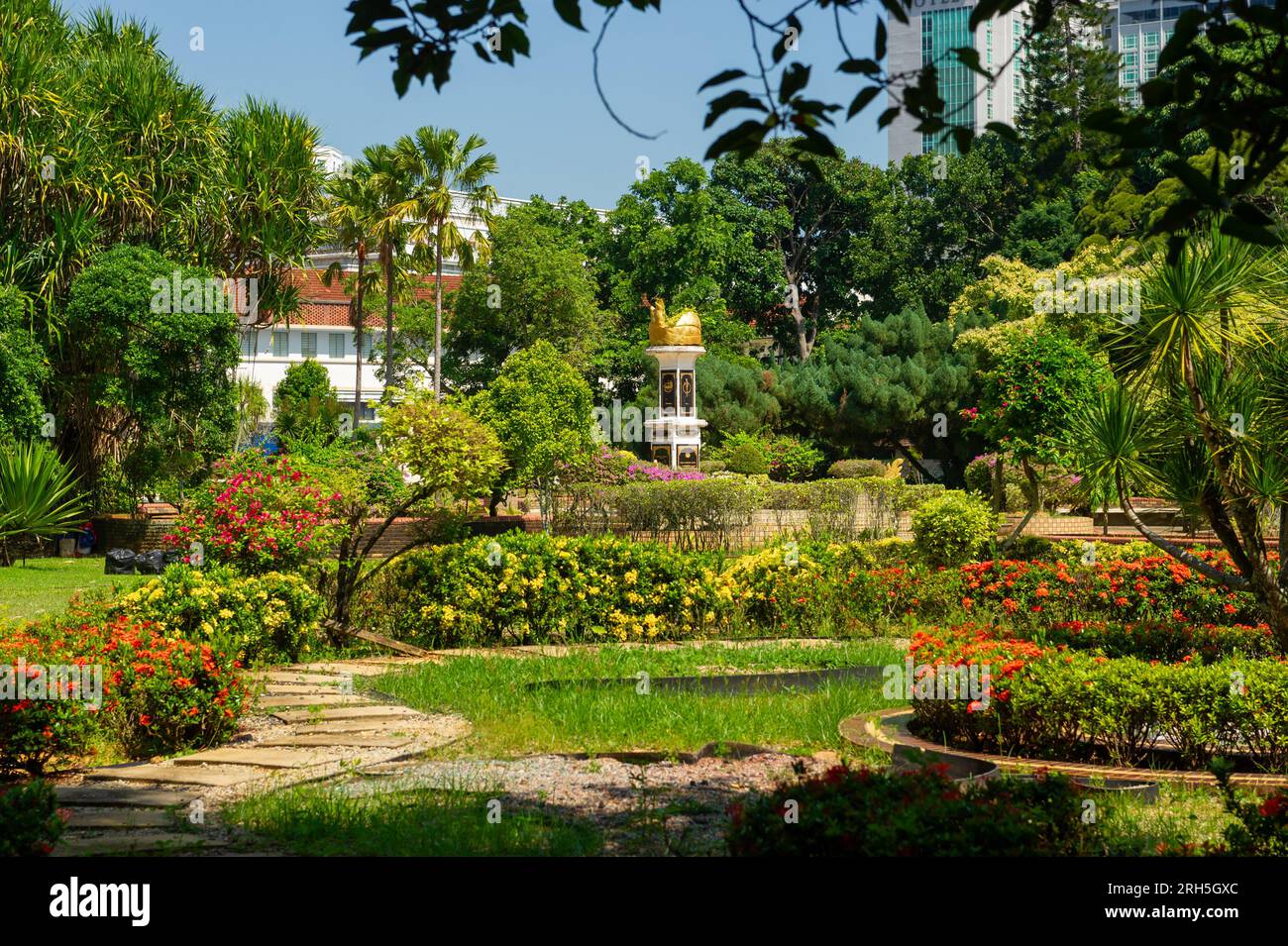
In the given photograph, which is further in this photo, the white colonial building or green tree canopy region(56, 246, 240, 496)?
the white colonial building

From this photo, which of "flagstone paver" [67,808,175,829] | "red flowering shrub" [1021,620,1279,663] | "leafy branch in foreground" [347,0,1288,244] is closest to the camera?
"leafy branch in foreground" [347,0,1288,244]

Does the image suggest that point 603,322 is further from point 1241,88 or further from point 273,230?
point 1241,88

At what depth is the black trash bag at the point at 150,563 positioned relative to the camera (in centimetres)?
2083

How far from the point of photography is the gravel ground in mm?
6380

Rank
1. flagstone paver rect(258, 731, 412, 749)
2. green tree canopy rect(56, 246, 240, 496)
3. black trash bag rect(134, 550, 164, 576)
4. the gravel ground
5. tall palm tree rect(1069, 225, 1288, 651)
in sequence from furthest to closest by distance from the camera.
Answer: green tree canopy rect(56, 246, 240, 496) < black trash bag rect(134, 550, 164, 576) < tall palm tree rect(1069, 225, 1288, 651) < flagstone paver rect(258, 731, 412, 749) < the gravel ground

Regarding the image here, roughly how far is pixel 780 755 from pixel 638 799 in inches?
57.6

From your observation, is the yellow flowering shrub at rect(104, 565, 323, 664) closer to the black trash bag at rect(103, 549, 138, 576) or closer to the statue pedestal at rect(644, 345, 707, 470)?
the black trash bag at rect(103, 549, 138, 576)

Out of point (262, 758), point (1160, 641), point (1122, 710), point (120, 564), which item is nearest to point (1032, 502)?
point (1160, 641)

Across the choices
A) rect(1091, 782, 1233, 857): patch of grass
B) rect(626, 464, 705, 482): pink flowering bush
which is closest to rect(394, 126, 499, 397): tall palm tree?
rect(626, 464, 705, 482): pink flowering bush

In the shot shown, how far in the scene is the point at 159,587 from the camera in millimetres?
11000

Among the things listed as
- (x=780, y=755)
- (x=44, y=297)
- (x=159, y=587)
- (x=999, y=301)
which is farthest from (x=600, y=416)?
(x=780, y=755)

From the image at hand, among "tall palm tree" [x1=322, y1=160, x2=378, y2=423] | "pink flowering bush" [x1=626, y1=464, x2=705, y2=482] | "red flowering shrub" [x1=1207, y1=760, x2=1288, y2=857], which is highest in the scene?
"tall palm tree" [x1=322, y1=160, x2=378, y2=423]

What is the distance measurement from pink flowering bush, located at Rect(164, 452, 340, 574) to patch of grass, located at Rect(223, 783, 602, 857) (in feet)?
18.8
